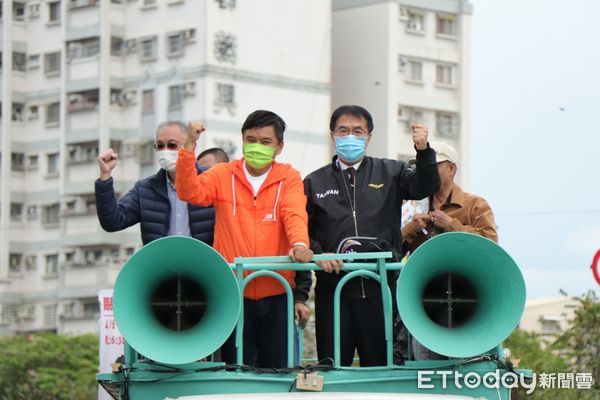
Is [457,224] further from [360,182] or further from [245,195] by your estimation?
[245,195]

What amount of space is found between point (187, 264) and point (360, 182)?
1.45 m

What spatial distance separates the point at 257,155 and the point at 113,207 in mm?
1181

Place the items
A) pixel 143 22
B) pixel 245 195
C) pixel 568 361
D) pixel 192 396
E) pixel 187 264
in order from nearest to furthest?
1. pixel 192 396
2. pixel 187 264
3. pixel 245 195
4. pixel 568 361
5. pixel 143 22

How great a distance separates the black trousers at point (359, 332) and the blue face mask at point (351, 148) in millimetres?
853

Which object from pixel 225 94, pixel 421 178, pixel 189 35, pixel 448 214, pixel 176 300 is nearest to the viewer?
pixel 176 300

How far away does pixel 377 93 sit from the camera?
264ft

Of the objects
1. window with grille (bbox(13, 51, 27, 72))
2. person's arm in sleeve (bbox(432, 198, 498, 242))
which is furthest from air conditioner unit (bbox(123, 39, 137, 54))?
person's arm in sleeve (bbox(432, 198, 498, 242))

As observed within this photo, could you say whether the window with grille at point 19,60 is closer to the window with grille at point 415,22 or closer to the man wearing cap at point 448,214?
the window with grille at point 415,22

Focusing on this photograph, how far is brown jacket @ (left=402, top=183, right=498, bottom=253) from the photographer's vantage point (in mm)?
11227

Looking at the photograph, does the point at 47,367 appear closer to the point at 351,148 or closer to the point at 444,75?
the point at 351,148

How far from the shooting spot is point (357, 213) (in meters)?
11.0

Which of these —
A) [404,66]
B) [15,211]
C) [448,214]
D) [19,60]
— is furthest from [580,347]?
[404,66]

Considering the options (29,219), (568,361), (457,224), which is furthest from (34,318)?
(457,224)

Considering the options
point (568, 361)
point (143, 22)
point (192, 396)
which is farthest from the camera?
point (143, 22)
